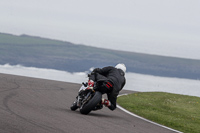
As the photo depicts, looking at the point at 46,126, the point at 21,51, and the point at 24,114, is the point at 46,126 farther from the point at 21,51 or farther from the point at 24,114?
the point at 21,51

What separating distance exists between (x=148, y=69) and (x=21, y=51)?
30637 mm

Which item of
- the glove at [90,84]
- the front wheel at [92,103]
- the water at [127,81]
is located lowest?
the water at [127,81]

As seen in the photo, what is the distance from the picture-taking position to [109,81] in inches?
469

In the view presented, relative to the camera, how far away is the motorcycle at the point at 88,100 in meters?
11.4

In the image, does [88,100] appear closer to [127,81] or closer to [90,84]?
[90,84]

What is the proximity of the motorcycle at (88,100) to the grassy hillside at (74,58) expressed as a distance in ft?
251

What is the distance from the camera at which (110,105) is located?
12.2 metres

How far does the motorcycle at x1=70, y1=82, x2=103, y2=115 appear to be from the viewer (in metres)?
11.4

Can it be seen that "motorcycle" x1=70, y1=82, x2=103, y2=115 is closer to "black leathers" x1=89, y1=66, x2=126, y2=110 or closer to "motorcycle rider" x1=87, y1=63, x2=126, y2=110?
"motorcycle rider" x1=87, y1=63, x2=126, y2=110

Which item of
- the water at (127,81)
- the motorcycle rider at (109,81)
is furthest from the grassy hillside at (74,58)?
the motorcycle rider at (109,81)

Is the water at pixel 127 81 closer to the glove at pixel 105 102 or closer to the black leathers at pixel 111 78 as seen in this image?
the black leathers at pixel 111 78

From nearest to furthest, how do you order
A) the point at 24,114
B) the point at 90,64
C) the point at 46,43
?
1. the point at 24,114
2. the point at 90,64
3. the point at 46,43

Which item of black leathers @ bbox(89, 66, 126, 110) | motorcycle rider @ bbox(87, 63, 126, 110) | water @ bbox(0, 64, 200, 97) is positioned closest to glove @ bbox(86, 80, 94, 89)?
motorcycle rider @ bbox(87, 63, 126, 110)

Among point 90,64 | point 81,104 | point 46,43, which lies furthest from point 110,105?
point 46,43
